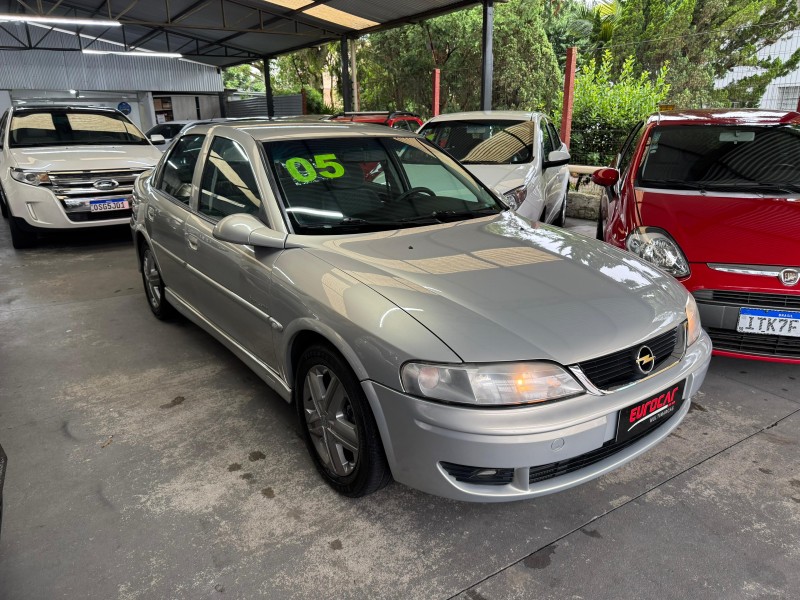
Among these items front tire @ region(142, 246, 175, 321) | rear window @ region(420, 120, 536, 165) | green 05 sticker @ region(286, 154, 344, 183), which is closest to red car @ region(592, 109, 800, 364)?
rear window @ region(420, 120, 536, 165)

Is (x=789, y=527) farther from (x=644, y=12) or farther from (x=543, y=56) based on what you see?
(x=644, y=12)

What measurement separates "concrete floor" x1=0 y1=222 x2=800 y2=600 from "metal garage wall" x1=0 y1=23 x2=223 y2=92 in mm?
22097

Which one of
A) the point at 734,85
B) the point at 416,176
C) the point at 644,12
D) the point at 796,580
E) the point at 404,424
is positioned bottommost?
the point at 796,580

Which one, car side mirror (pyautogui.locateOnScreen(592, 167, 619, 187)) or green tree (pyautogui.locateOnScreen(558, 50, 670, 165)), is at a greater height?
green tree (pyautogui.locateOnScreen(558, 50, 670, 165))

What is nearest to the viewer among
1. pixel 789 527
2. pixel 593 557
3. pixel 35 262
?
pixel 593 557

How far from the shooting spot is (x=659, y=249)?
3.35 m

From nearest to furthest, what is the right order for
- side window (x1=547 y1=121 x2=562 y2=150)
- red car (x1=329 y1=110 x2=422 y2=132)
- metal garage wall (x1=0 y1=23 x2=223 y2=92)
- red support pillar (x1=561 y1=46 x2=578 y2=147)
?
side window (x1=547 y1=121 x2=562 y2=150), red support pillar (x1=561 y1=46 x2=578 y2=147), red car (x1=329 y1=110 x2=422 y2=132), metal garage wall (x1=0 y1=23 x2=223 y2=92)

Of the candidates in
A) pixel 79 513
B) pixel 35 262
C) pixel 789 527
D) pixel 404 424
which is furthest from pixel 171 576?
pixel 35 262

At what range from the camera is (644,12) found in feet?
79.1

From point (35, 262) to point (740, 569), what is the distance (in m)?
6.87

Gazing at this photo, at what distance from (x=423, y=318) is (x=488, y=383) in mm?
307

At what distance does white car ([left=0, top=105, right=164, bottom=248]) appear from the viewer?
6145mm

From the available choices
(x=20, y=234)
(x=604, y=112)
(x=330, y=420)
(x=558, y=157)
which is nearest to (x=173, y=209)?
(x=330, y=420)

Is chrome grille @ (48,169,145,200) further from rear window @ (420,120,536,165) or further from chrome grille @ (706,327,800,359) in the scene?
chrome grille @ (706,327,800,359)
